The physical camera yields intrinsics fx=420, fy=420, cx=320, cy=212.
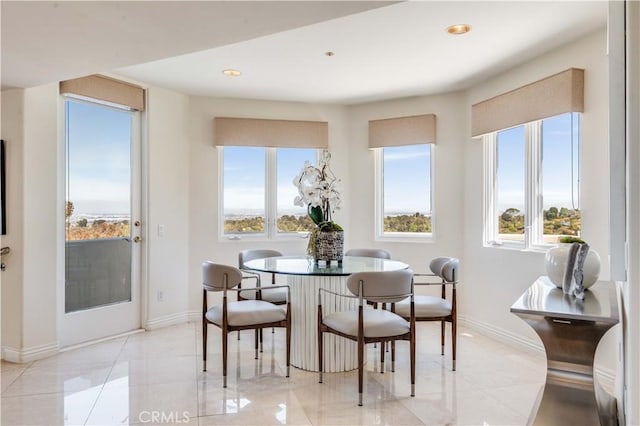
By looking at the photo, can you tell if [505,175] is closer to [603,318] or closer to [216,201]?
[603,318]

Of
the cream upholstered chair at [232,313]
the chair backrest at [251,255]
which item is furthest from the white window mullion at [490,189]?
the cream upholstered chair at [232,313]

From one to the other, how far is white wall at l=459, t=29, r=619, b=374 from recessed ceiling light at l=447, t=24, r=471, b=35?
934 millimetres

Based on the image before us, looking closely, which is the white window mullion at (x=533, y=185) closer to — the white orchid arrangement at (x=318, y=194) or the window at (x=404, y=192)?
the window at (x=404, y=192)

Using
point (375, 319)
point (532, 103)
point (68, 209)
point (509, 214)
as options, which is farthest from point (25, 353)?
point (532, 103)

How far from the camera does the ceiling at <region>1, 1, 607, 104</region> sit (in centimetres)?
198

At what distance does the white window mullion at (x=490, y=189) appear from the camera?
4121 millimetres

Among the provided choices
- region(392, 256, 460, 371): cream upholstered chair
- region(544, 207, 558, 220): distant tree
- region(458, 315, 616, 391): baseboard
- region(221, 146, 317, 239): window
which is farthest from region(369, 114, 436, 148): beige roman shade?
region(458, 315, 616, 391): baseboard

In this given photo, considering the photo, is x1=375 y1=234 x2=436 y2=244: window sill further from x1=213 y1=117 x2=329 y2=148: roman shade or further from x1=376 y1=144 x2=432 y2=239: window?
x1=213 y1=117 x2=329 y2=148: roman shade

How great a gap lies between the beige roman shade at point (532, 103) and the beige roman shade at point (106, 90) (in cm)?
338

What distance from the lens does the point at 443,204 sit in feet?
15.0

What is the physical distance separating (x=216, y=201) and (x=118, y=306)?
4.82ft

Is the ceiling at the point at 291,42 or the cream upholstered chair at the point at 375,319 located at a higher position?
the ceiling at the point at 291,42

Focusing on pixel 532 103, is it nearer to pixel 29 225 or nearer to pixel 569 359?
pixel 569 359

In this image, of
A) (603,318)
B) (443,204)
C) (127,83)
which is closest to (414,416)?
(603,318)
